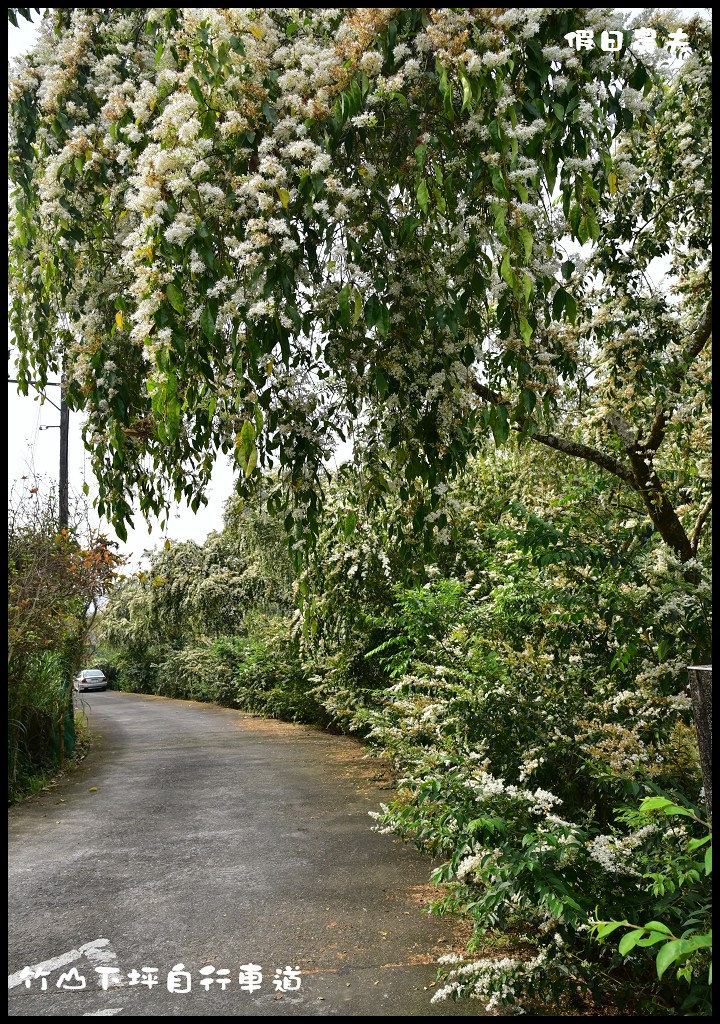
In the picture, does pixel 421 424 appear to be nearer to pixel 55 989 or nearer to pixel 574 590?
pixel 574 590

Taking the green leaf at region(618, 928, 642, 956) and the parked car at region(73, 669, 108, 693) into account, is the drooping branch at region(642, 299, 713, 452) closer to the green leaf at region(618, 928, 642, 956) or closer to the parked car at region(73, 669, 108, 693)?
the green leaf at region(618, 928, 642, 956)

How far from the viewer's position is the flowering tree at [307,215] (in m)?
2.83

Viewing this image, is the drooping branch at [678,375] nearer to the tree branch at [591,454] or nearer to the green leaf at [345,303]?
the tree branch at [591,454]

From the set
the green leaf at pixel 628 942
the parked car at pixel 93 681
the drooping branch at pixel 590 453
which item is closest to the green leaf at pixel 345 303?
the green leaf at pixel 628 942

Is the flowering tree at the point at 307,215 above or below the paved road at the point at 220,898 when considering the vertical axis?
above

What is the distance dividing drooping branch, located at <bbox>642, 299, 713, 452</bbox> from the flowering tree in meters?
0.28

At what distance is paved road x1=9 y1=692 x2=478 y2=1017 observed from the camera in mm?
3590

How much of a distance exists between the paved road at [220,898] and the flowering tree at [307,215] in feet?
7.15

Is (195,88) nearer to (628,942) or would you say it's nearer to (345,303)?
(345,303)

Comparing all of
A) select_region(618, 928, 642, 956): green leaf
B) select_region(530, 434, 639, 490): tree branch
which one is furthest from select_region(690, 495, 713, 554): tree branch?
select_region(618, 928, 642, 956): green leaf

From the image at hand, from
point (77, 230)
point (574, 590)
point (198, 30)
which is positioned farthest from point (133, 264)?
point (574, 590)

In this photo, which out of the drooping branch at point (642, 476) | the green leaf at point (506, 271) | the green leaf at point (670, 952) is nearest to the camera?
the green leaf at point (670, 952)

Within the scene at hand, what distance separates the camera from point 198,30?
2.86 meters

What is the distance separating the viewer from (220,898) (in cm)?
486
